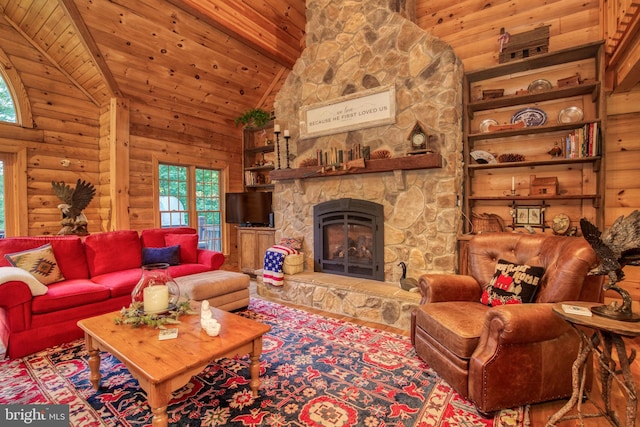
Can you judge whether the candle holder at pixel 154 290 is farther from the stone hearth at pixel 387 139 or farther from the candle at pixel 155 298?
the stone hearth at pixel 387 139

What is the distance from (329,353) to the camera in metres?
2.50

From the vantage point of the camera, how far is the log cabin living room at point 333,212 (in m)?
1.77

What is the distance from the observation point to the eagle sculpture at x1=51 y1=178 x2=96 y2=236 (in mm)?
3627

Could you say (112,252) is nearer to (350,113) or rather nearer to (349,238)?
(349,238)

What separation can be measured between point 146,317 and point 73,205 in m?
2.66

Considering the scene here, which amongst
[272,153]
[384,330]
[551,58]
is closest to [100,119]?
[272,153]

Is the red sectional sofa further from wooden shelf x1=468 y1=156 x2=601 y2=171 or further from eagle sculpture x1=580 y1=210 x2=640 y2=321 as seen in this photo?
eagle sculpture x1=580 y1=210 x2=640 y2=321

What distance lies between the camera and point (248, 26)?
4.45 metres

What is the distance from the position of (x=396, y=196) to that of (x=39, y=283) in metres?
3.41

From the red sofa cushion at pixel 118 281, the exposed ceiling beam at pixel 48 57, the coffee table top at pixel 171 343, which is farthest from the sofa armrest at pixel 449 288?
the exposed ceiling beam at pixel 48 57

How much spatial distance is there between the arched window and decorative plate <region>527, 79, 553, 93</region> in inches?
234

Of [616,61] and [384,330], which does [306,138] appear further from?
[616,61]

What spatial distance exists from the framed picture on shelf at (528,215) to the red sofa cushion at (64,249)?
4570 mm

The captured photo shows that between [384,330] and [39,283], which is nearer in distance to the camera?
[39,283]
